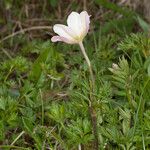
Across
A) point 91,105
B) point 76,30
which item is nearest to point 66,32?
point 76,30

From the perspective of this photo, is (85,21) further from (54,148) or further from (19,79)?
(19,79)

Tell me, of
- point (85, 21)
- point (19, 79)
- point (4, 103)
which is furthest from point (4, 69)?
point (85, 21)

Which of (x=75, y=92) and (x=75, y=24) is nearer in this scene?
(x=75, y=24)

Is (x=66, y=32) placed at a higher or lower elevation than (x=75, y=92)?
higher

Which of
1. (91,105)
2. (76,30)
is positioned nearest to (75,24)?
(76,30)

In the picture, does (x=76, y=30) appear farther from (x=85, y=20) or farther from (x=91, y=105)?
(x=91, y=105)

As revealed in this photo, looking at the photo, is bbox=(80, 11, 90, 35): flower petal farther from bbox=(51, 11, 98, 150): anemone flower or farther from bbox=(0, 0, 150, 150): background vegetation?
bbox=(0, 0, 150, 150): background vegetation

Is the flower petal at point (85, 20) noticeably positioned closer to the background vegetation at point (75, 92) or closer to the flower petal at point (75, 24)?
the flower petal at point (75, 24)

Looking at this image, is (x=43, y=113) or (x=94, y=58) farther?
(x=94, y=58)
